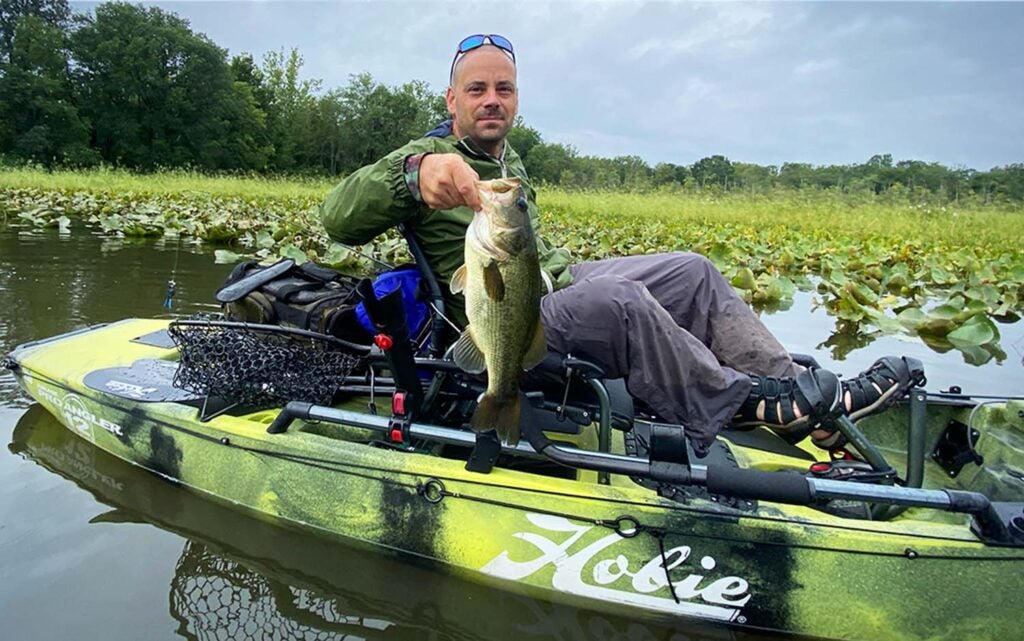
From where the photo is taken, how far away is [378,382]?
3.05m

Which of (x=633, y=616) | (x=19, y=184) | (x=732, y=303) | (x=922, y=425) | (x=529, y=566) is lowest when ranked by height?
(x=633, y=616)

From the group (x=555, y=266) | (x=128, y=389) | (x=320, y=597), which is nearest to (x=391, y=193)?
(x=555, y=266)

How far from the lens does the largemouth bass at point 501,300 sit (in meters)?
1.79

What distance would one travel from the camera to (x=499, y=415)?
7.30 ft

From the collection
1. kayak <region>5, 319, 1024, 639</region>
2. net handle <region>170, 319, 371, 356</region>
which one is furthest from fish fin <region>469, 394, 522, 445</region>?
net handle <region>170, 319, 371, 356</region>

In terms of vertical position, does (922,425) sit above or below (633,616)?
above

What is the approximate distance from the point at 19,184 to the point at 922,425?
19.8m

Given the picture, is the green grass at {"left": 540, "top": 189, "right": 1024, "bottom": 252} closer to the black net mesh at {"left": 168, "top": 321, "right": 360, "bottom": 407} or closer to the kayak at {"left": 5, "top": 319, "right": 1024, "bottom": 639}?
the kayak at {"left": 5, "top": 319, "right": 1024, "bottom": 639}

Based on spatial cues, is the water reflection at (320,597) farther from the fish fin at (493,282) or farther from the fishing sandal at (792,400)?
the fish fin at (493,282)

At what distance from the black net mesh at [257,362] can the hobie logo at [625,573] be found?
107cm

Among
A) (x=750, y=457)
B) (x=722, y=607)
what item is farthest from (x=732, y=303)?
(x=722, y=607)

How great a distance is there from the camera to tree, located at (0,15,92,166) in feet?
122

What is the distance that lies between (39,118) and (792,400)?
47074 millimetres

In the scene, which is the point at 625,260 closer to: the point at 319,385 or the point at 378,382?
the point at 378,382
